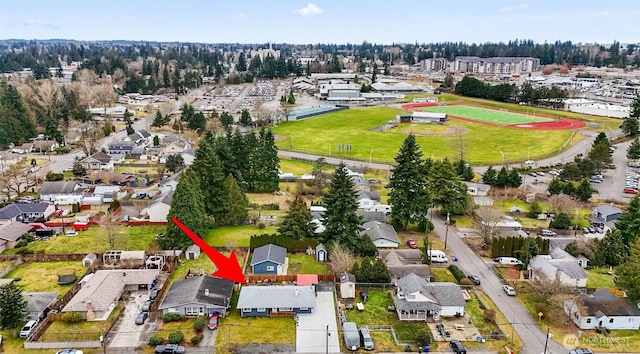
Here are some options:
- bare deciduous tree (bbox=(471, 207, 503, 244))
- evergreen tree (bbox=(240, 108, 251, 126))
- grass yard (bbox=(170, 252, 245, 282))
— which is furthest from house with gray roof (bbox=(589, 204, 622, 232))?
evergreen tree (bbox=(240, 108, 251, 126))

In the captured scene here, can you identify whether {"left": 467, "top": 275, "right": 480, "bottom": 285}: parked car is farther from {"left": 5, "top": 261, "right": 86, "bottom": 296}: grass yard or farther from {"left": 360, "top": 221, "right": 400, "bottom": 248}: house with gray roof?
{"left": 5, "top": 261, "right": 86, "bottom": 296}: grass yard

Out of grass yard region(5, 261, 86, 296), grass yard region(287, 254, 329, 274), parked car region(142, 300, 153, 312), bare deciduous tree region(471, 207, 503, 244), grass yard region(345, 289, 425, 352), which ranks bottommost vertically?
grass yard region(5, 261, 86, 296)

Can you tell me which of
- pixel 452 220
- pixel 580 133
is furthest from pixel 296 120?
pixel 452 220

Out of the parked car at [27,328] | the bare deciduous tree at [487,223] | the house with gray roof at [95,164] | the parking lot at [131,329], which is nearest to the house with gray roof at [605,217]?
the bare deciduous tree at [487,223]

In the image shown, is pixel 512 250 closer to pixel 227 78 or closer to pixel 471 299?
pixel 471 299

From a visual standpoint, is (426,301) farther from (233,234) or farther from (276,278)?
(233,234)

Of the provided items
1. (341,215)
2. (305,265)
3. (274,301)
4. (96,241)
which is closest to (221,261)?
(305,265)
